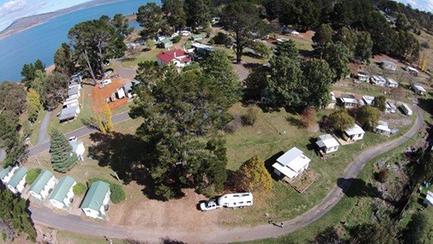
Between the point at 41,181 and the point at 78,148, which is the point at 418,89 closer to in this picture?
the point at 78,148

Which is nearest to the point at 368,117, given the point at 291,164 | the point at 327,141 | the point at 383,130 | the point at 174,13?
the point at 383,130

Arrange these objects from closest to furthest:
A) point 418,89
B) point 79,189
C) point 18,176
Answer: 1. point 79,189
2. point 18,176
3. point 418,89

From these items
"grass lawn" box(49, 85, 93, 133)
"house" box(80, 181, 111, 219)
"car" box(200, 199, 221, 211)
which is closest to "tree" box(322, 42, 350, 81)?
"car" box(200, 199, 221, 211)

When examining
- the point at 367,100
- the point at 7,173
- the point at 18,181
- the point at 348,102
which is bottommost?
the point at 7,173

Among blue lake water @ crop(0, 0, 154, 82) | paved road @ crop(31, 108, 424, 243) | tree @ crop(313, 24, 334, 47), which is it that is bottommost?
blue lake water @ crop(0, 0, 154, 82)

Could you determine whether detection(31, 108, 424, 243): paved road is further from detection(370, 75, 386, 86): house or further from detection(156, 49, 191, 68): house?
detection(156, 49, 191, 68): house

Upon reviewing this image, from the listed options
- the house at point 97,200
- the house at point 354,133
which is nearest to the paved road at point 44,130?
the house at point 97,200

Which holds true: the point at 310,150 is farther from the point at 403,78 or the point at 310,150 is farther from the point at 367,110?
the point at 403,78

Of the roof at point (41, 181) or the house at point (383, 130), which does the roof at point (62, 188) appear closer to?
the roof at point (41, 181)
